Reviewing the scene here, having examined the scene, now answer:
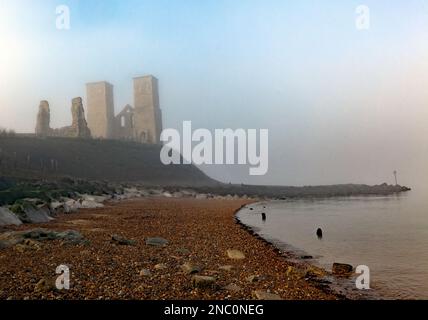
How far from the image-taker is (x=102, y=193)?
4244 cm

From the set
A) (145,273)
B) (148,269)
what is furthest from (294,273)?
(145,273)

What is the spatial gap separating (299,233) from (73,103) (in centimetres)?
9171

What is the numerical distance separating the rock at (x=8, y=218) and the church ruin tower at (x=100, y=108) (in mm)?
112621

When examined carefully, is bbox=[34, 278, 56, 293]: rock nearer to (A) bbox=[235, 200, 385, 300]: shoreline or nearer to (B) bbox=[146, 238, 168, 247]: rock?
(B) bbox=[146, 238, 168, 247]: rock

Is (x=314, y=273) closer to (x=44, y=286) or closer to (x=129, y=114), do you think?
(x=44, y=286)

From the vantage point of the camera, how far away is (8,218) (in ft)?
55.8

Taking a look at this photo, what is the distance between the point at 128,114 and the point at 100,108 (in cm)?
1081

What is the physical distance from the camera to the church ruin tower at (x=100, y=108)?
128250 mm

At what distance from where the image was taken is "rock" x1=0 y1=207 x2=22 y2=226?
16.7 m

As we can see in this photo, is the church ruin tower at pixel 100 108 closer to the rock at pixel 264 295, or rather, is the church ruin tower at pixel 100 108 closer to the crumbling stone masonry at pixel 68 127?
the crumbling stone masonry at pixel 68 127

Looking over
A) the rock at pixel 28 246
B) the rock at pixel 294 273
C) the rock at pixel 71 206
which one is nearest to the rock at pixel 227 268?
the rock at pixel 294 273
